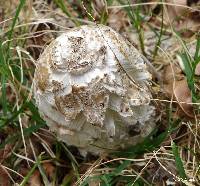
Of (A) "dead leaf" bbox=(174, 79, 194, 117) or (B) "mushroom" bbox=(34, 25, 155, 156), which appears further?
(A) "dead leaf" bbox=(174, 79, 194, 117)

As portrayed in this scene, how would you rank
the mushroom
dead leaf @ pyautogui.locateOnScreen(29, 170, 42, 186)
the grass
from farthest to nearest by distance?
1. dead leaf @ pyautogui.locateOnScreen(29, 170, 42, 186)
2. the grass
3. the mushroom

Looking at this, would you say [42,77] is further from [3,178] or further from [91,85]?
[3,178]

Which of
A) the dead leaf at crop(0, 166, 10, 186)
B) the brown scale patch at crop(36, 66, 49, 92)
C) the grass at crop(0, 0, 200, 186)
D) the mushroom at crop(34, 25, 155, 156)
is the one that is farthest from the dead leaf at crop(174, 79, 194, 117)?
the dead leaf at crop(0, 166, 10, 186)

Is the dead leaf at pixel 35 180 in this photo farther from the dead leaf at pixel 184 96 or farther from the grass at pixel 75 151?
the dead leaf at pixel 184 96

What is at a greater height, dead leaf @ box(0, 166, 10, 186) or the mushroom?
the mushroom

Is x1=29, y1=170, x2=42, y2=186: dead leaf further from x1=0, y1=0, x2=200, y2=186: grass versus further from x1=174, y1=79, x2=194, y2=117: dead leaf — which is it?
x1=174, y1=79, x2=194, y2=117: dead leaf

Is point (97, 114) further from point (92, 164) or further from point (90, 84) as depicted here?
point (92, 164)

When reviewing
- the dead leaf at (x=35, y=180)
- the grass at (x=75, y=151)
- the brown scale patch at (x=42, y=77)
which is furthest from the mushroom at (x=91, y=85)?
the dead leaf at (x=35, y=180)

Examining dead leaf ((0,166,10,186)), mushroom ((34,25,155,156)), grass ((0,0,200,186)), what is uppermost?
mushroom ((34,25,155,156))
